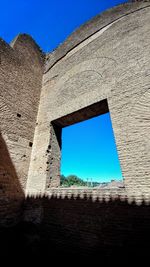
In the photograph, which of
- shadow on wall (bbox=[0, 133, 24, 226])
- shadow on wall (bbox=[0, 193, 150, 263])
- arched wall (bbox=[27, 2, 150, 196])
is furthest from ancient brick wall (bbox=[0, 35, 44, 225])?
shadow on wall (bbox=[0, 193, 150, 263])

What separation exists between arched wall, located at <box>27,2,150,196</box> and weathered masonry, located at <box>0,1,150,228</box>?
20 millimetres

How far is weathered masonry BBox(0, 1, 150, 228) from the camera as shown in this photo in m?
3.59

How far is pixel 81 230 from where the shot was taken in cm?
346

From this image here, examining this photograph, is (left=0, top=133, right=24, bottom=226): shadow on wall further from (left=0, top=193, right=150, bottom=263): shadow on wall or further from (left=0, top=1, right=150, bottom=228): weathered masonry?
(left=0, top=193, right=150, bottom=263): shadow on wall

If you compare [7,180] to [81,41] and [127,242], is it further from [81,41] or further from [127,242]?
[81,41]

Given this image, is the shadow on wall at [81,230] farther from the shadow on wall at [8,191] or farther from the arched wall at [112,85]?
the arched wall at [112,85]

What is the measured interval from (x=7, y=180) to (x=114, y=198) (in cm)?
323

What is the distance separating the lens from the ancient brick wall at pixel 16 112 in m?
4.56

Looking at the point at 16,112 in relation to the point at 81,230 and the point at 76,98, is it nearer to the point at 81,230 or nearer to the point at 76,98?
the point at 76,98

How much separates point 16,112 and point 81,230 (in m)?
4.32

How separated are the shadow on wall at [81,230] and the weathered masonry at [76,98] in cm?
42

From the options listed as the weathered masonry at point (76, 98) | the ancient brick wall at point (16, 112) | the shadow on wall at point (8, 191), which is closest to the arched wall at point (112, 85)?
the weathered masonry at point (76, 98)

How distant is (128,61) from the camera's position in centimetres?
438

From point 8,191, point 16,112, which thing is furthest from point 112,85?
point 8,191
